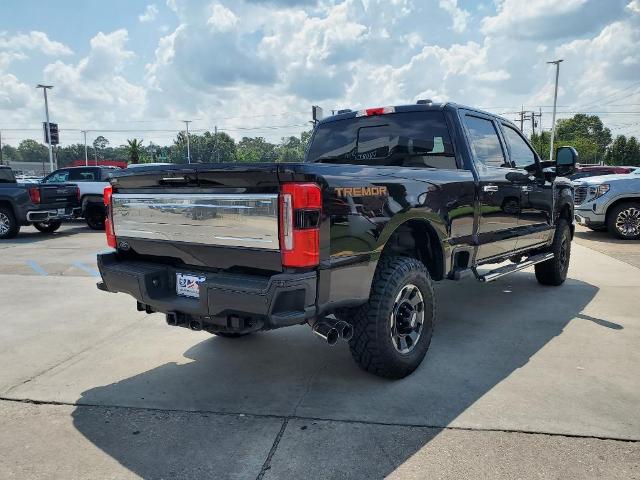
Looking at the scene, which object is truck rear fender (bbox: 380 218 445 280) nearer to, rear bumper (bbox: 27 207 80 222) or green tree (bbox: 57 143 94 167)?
rear bumper (bbox: 27 207 80 222)

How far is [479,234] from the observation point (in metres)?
4.46

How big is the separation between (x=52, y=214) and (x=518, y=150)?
11.0m

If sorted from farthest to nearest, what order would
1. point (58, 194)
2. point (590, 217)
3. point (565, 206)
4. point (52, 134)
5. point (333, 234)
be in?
point (52, 134) < point (58, 194) < point (590, 217) < point (565, 206) < point (333, 234)

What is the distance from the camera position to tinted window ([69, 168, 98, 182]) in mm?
15016

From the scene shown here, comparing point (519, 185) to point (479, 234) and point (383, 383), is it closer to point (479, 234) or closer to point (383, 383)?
point (479, 234)

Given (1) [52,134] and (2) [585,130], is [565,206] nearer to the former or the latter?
(1) [52,134]

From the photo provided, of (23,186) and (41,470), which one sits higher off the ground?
(23,186)

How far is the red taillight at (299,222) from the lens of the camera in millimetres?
2688

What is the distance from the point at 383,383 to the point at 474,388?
0.60m

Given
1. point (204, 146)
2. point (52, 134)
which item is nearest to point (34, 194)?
point (52, 134)

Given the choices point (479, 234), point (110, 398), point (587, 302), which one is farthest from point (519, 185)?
point (110, 398)

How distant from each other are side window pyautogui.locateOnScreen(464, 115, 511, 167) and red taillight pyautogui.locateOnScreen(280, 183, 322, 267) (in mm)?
2286

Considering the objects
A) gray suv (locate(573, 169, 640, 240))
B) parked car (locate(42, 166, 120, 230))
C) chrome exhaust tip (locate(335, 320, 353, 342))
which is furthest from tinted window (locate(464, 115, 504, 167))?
parked car (locate(42, 166, 120, 230))

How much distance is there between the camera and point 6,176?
A: 1266cm
